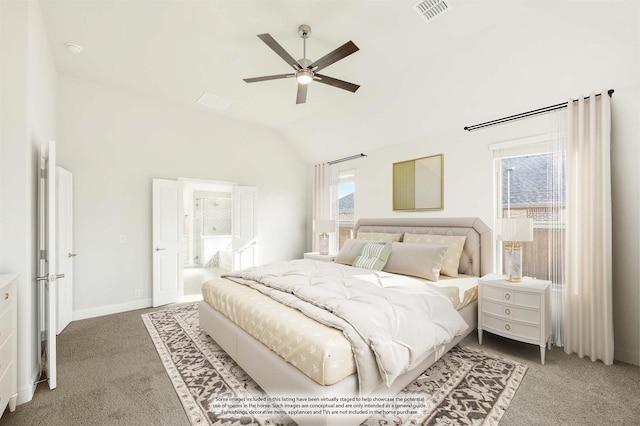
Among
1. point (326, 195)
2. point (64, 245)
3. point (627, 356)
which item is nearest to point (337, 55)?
point (326, 195)

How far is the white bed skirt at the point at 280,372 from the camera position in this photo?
1.60 meters

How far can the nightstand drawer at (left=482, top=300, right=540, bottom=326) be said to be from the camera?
8.40 feet

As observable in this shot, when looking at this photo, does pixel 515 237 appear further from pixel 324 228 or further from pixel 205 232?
pixel 205 232

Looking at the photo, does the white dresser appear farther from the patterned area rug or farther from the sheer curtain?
the sheer curtain

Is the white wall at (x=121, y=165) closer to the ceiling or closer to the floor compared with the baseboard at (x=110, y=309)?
closer to the ceiling

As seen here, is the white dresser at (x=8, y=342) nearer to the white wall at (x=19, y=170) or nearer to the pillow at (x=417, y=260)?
the white wall at (x=19, y=170)

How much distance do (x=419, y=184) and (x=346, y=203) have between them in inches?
65.6

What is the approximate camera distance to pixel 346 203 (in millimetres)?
5520

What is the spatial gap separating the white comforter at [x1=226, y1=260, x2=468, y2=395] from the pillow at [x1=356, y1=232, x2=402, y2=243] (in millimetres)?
1178

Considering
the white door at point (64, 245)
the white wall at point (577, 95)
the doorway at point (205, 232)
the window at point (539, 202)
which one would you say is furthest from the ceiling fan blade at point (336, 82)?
the doorway at point (205, 232)

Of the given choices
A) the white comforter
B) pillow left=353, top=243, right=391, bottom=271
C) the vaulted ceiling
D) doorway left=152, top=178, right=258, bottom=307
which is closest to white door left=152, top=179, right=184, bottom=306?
doorway left=152, top=178, right=258, bottom=307

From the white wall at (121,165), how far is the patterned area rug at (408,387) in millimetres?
1681

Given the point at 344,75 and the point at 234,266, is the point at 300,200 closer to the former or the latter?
the point at 234,266

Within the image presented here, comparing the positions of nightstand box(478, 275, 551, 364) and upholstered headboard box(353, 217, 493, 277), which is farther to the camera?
upholstered headboard box(353, 217, 493, 277)
